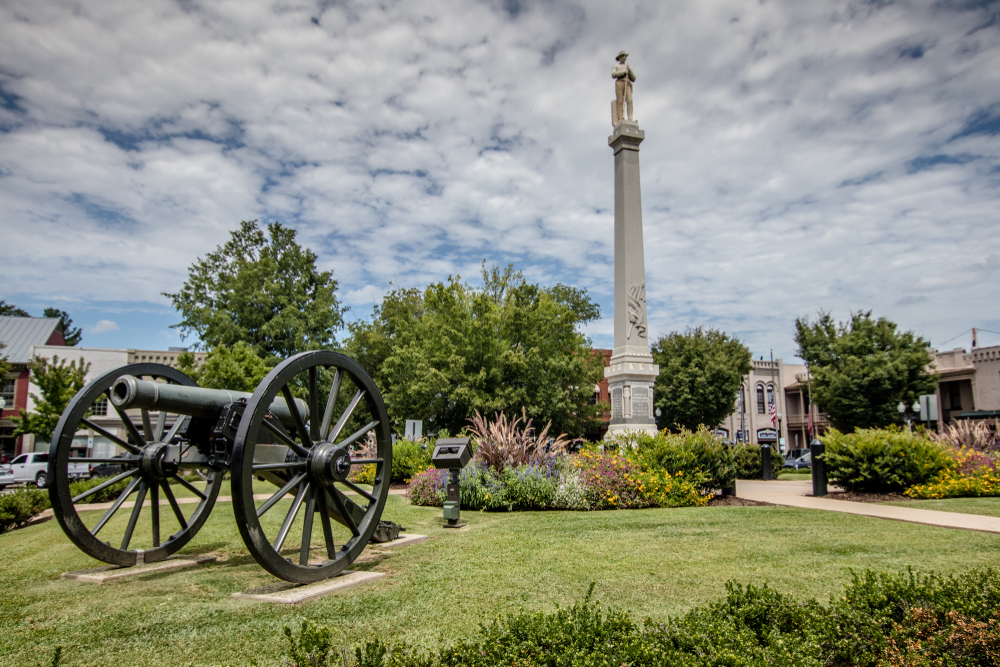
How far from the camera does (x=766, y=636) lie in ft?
12.2

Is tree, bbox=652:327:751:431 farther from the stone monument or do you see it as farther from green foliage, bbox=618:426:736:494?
green foliage, bbox=618:426:736:494

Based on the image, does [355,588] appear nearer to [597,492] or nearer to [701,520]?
[701,520]

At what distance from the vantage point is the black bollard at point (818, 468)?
13078 millimetres

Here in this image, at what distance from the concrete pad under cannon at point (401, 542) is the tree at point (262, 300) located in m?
27.2

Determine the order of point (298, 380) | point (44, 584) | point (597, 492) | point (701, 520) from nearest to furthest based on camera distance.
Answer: point (44, 584)
point (701, 520)
point (597, 492)
point (298, 380)

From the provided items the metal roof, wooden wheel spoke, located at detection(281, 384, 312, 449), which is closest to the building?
the metal roof

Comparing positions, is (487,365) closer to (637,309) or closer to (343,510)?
(637,309)

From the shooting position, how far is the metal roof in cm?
3625

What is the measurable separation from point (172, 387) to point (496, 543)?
158 inches

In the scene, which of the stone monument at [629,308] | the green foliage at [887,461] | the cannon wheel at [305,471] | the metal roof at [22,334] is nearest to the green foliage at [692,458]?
the green foliage at [887,461]

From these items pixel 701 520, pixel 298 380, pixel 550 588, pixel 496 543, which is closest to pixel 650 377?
pixel 701 520

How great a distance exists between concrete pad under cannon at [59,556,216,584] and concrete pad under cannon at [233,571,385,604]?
146 centimetres

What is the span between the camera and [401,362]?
1071 inches

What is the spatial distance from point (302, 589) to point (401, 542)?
2371 mm
